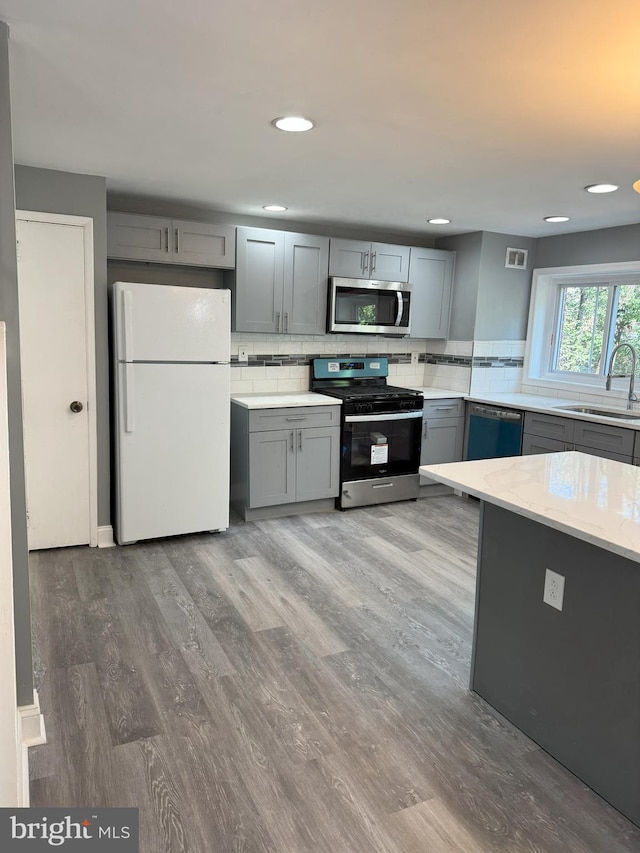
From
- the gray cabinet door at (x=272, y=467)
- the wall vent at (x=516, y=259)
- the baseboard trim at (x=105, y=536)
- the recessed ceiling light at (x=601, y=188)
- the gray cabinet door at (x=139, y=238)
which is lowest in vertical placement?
the baseboard trim at (x=105, y=536)

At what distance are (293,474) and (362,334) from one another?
1.31 meters

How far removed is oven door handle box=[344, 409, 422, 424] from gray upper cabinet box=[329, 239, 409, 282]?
3.66ft

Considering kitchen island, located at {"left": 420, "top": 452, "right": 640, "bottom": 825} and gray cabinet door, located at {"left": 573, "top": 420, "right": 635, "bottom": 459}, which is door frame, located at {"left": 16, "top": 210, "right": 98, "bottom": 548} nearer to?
kitchen island, located at {"left": 420, "top": 452, "right": 640, "bottom": 825}

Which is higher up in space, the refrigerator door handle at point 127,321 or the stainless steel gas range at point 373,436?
the refrigerator door handle at point 127,321

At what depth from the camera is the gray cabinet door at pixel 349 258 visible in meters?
4.55

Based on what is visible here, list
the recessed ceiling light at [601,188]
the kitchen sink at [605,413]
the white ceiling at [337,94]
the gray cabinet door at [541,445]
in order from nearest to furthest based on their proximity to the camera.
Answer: the white ceiling at [337,94], the recessed ceiling light at [601,188], the kitchen sink at [605,413], the gray cabinet door at [541,445]

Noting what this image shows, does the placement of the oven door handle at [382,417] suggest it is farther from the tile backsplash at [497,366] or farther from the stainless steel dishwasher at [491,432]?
the tile backsplash at [497,366]

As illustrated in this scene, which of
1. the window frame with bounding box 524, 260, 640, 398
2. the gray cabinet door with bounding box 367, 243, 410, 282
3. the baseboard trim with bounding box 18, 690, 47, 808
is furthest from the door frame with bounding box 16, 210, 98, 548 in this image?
the window frame with bounding box 524, 260, 640, 398

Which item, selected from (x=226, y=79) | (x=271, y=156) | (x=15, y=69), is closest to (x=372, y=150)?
(x=271, y=156)

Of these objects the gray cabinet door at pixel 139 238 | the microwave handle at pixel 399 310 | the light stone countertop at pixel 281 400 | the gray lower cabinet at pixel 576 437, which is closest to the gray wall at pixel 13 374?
the gray cabinet door at pixel 139 238

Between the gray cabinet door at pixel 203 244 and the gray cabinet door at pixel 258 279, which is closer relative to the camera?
the gray cabinet door at pixel 203 244

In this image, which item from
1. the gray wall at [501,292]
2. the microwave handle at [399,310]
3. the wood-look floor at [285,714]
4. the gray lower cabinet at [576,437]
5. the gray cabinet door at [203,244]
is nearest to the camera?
the wood-look floor at [285,714]

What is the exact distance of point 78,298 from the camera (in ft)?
11.3

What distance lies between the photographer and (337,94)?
209 cm
